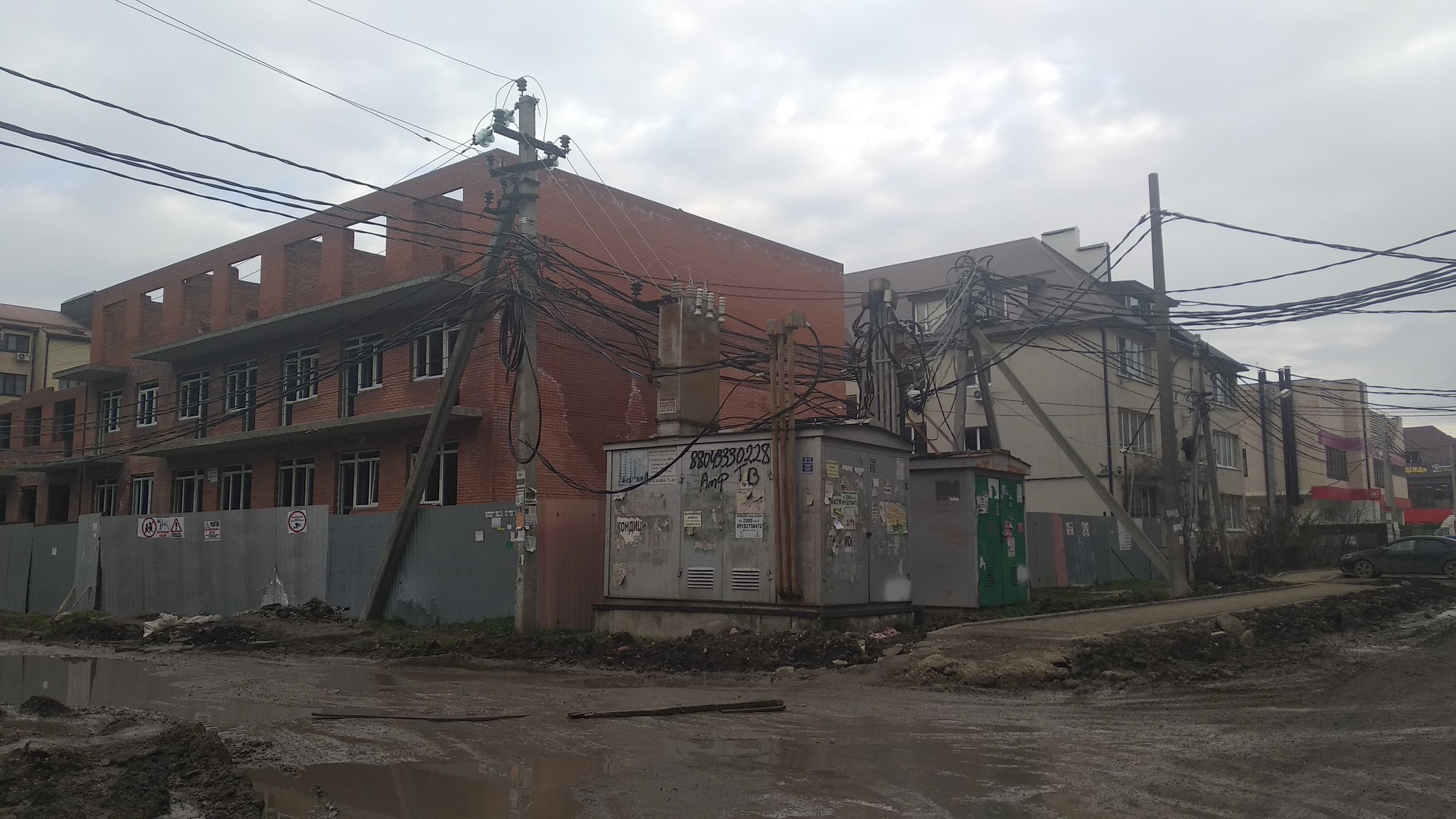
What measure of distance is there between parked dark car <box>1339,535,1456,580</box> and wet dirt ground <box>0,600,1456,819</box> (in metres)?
18.7

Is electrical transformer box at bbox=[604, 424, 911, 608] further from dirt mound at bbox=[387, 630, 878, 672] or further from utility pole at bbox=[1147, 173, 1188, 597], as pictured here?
utility pole at bbox=[1147, 173, 1188, 597]

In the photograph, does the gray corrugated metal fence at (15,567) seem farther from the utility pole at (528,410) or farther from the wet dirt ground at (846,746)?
the utility pole at (528,410)

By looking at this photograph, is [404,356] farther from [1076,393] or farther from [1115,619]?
[1076,393]

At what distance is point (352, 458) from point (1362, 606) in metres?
21.7

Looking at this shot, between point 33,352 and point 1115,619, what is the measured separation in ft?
199

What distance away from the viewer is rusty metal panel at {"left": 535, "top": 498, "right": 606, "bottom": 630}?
1772 cm

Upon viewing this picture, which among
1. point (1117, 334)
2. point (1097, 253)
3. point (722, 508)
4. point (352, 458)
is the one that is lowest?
point (722, 508)

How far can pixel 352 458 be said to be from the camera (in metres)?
24.8

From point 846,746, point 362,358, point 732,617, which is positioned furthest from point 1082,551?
point 846,746

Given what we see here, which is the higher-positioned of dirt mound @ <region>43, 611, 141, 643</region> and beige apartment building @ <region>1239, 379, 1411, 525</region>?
beige apartment building @ <region>1239, 379, 1411, 525</region>

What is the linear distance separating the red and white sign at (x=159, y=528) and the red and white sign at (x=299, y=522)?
4424 millimetres

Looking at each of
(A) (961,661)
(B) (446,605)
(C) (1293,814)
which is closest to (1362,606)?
(A) (961,661)

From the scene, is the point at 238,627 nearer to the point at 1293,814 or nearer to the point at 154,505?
the point at 154,505

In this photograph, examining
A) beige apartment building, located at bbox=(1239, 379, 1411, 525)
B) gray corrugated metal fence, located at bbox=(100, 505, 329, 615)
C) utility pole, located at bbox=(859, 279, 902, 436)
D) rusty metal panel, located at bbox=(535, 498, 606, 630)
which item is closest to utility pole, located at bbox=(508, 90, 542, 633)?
rusty metal panel, located at bbox=(535, 498, 606, 630)
